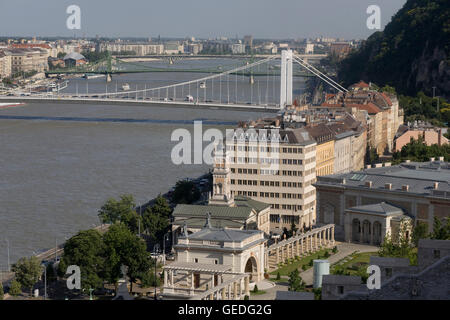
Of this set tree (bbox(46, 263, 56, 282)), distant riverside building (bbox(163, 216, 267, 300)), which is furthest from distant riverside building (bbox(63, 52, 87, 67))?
distant riverside building (bbox(163, 216, 267, 300))

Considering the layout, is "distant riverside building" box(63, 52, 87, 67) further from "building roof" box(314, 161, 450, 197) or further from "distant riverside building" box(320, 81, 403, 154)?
"building roof" box(314, 161, 450, 197)

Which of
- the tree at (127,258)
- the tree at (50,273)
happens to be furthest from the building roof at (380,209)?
the tree at (50,273)

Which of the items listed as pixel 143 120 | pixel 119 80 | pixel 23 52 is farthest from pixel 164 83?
pixel 143 120

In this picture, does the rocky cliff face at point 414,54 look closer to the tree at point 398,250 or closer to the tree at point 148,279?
the tree at point 398,250

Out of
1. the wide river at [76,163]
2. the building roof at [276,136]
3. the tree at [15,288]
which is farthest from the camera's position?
the building roof at [276,136]

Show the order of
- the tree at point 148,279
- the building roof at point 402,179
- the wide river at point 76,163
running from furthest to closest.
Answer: the wide river at point 76,163
the building roof at point 402,179
the tree at point 148,279

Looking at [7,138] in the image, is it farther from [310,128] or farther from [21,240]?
[21,240]
